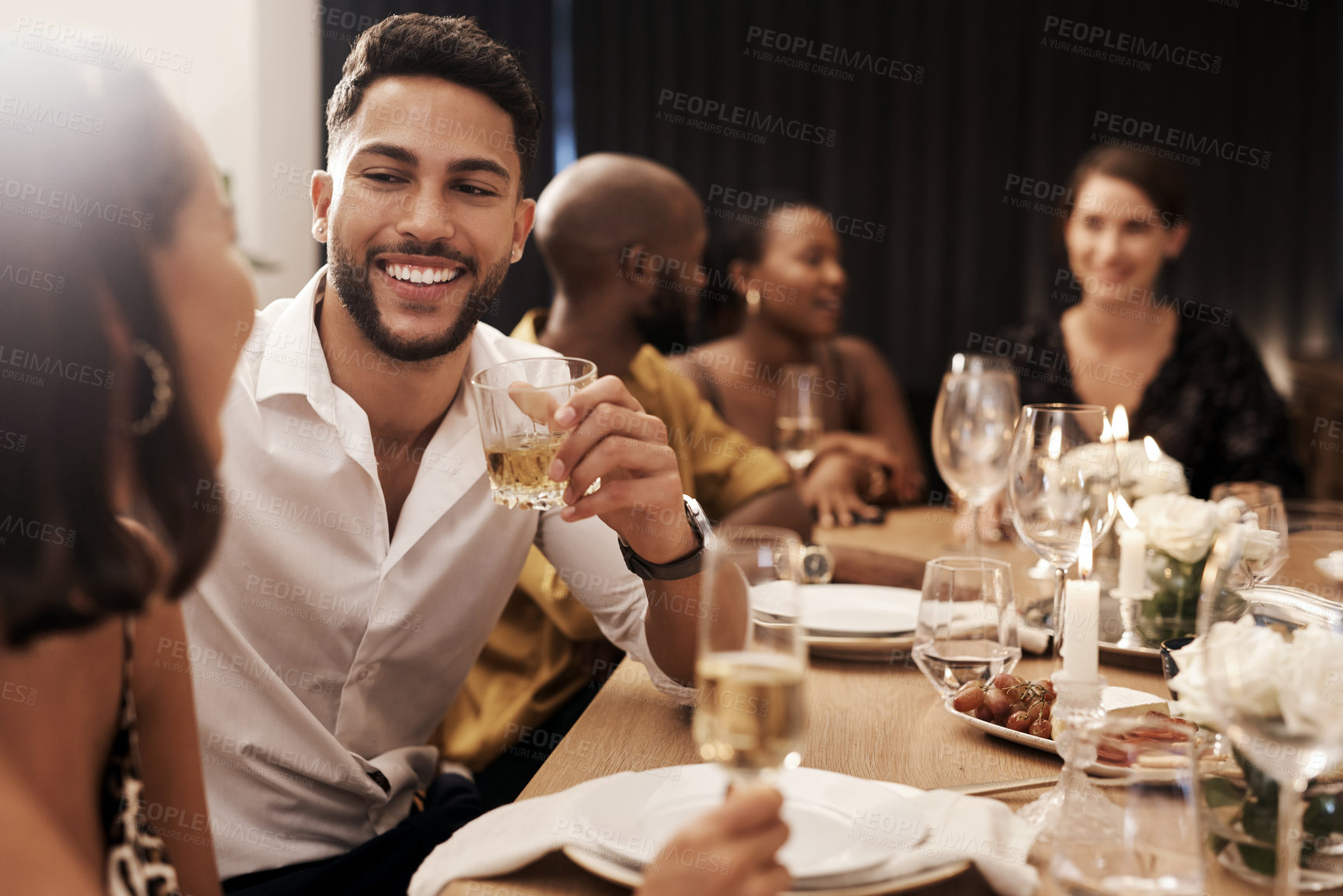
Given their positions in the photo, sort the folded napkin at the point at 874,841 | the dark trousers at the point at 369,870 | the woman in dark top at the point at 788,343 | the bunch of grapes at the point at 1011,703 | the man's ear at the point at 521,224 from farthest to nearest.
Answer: the woman in dark top at the point at 788,343, the man's ear at the point at 521,224, the dark trousers at the point at 369,870, the bunch of grapes at the point at 1011,703, the folded napkin at the point at 874,841

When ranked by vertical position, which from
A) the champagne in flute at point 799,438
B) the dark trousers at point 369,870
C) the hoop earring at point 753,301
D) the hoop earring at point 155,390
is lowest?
the dark trousers at point 369,870

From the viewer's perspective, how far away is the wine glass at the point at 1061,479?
991 millimetres

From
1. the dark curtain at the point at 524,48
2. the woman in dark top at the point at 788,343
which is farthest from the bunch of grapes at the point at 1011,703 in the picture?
the dark curtain at the point at 524,48

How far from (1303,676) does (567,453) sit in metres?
0.64

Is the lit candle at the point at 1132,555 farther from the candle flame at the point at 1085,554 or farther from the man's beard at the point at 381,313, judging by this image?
the man's beard at the point at 381,313

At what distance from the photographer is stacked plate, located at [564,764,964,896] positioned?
0.65 metres

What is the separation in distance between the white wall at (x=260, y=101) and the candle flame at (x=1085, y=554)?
3.34 metres

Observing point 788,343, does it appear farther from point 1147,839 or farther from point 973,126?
point 1147,839

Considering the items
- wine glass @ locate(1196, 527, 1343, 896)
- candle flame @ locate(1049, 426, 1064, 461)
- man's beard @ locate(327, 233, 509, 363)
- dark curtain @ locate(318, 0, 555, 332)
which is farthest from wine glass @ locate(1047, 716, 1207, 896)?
dark curtain @ locate(318, 0, 555, 332)

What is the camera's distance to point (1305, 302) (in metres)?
4.92

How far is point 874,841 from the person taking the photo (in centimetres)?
69

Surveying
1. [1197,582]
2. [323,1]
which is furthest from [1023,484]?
[323,1]

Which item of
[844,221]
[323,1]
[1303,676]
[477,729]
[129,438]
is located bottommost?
[477,729]

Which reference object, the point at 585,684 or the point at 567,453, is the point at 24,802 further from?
the point at 585,684
